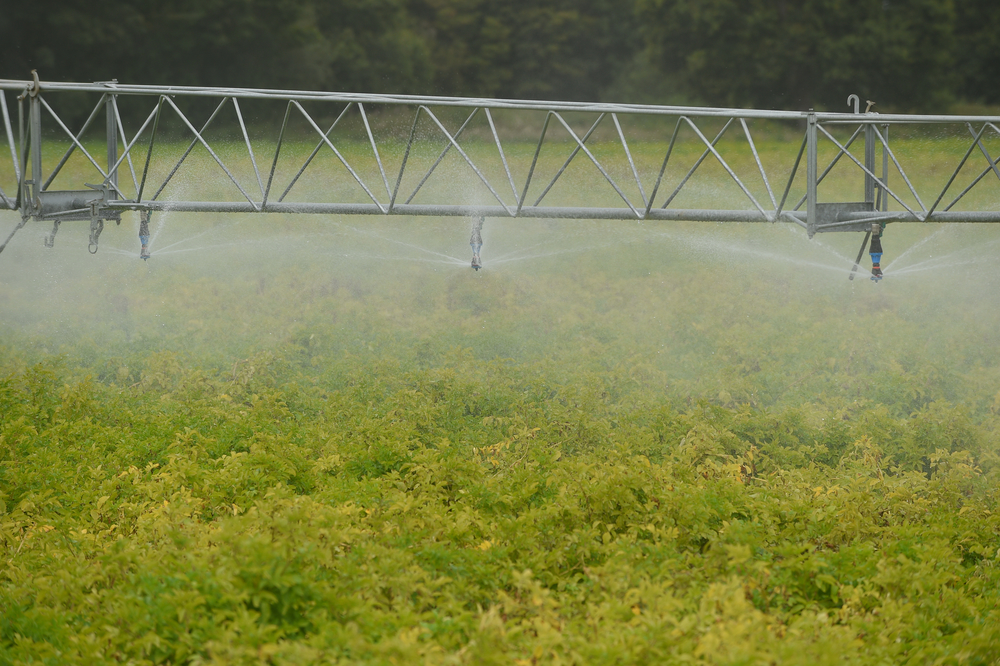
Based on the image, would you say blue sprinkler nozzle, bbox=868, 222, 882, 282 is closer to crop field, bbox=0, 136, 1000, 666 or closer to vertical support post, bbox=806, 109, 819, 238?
vertical support post, bbox=806, 109, 819, 238

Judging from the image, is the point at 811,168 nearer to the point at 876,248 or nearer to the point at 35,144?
the point at 876,248

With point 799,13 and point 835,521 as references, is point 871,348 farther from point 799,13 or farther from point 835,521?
point 799,13

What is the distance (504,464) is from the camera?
938cm

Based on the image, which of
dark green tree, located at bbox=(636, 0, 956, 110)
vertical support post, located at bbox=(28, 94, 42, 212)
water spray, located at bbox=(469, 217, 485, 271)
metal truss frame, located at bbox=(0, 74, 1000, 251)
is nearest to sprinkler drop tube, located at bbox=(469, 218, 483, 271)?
water spray, located at bbox=(469, 217, 485, 271)

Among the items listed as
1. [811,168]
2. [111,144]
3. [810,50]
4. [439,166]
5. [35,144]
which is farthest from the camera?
[810,50]

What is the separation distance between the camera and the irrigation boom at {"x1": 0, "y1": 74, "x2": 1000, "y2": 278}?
1106 cm

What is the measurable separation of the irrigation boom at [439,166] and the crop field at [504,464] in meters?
2.12

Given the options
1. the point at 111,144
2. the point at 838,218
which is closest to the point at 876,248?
the point at 838,218

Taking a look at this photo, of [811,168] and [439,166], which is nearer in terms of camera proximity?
[811,168]

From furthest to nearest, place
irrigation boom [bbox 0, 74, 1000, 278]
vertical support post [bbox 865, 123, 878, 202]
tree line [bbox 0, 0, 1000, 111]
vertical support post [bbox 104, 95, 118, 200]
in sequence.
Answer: tree line [bbox 0, 0, 1000, 111] < vertical support post [bbox 104, 95, 118, 200] < irrigation boom [bbox 0, 74, 1000, 278] < vertical support post [bbox 865, 123, 878, 202]

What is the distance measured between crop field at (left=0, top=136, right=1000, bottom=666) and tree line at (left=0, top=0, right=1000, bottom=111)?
1284 centimetres

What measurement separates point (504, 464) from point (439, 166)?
16.4 m

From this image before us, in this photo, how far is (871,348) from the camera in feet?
47.1

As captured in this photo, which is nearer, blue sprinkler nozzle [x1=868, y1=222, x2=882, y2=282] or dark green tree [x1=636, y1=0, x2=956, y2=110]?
blue sprinkler nozzle [x1=868, y1=222, x2=882, y2=282]
